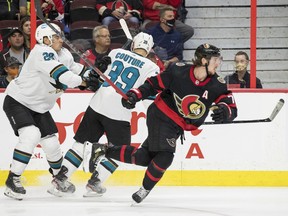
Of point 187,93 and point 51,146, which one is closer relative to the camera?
point 187,93

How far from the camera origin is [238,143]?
7832 mm

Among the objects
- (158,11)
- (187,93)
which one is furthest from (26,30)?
(187,93)

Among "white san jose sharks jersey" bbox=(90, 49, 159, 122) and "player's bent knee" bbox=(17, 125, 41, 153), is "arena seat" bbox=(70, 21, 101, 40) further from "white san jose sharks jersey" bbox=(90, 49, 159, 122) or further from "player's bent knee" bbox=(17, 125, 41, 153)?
"player's bent knee" bbox=(17, 125, 41, 153)

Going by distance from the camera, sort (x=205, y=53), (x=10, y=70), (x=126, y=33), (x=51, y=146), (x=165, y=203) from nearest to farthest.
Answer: (x=205, y=53), (x=165, y=203), (x=51, y=146), (x=126, y=33), (x=10, y=70)

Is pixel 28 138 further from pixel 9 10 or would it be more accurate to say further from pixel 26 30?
pixel 9 10

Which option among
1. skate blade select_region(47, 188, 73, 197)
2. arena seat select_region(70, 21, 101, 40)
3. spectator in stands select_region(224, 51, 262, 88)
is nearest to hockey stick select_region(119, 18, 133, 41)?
arena seat select_region(70, 21, 101, 40)

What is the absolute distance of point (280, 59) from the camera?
784 cm

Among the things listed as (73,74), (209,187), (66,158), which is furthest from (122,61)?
(209,187)

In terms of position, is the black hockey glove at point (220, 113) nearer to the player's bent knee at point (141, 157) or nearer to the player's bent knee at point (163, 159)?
the player's bent knee at point (163, 159)

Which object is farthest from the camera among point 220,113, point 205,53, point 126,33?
point 126,33

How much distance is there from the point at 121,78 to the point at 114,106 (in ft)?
0.69

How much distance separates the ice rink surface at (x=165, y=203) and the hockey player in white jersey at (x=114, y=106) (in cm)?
31

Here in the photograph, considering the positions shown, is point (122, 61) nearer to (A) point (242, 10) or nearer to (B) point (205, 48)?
(B) point (205, 48)

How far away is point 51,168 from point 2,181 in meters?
0.79
